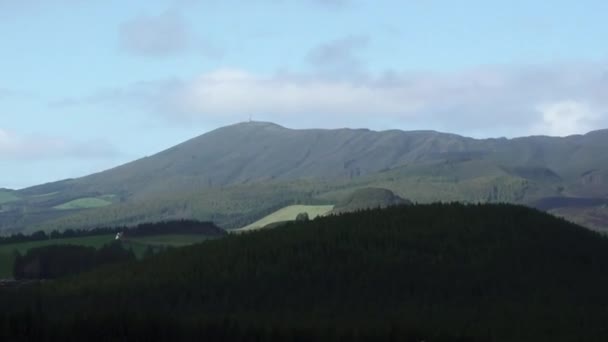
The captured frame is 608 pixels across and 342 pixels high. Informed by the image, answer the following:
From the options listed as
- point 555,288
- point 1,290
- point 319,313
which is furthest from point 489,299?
point 1,290

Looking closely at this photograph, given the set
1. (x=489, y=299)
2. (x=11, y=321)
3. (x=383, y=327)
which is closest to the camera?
(x=11, y=321)

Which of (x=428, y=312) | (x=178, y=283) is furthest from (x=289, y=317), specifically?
(x=178, y=283)

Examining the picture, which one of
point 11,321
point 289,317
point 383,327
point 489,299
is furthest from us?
point 489,299

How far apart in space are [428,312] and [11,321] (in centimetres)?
5863

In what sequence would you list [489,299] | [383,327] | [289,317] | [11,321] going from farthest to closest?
[489,299] < [289,317] < [383,327] < [11,321]

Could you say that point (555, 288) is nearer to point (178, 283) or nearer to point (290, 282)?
point (290, 282)

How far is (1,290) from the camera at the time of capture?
190 metres

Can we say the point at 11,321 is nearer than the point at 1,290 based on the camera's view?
Yes

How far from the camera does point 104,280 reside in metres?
197

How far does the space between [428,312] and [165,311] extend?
108 ft

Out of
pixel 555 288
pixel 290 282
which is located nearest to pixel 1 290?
pixel 290 282

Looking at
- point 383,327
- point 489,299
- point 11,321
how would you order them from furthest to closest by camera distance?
point 489,299
point 383,327
point 11,321

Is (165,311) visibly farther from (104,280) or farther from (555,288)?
(555,288)

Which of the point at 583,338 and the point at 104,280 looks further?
the point at 104,280
